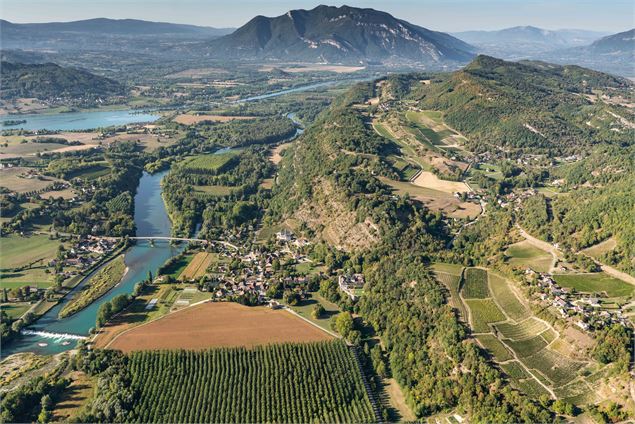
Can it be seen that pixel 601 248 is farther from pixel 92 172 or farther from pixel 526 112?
pixel 92 172

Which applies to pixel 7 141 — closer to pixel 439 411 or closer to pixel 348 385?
pixel 348 385

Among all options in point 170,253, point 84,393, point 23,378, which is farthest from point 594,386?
point 170,253

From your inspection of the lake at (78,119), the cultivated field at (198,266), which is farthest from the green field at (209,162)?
the lake at (78,119)

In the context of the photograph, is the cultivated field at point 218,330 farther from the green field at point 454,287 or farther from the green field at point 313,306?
the green field at point 454,287

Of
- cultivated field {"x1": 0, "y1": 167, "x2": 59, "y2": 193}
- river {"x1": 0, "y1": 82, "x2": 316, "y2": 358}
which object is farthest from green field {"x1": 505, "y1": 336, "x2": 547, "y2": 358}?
cultivated field {"x1": 0, "y1": 167, "x2": 59, "y2": 193}

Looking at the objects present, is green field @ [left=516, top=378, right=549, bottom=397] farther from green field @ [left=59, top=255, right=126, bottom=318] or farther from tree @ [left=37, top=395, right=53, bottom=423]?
green field @ [left=59, top=255, right=126, bottom=318]

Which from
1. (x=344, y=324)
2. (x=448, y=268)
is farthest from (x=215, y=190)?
(x=448, y=268)
